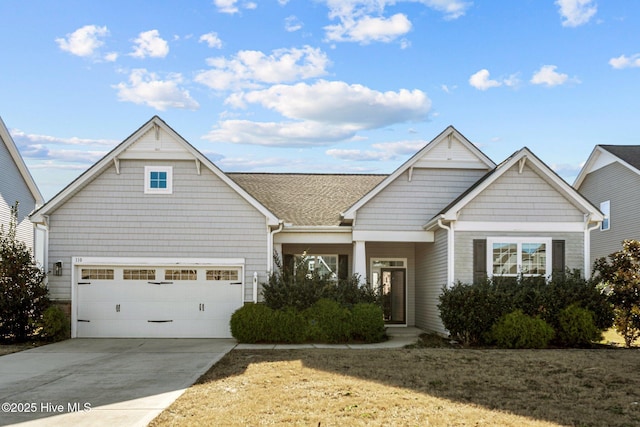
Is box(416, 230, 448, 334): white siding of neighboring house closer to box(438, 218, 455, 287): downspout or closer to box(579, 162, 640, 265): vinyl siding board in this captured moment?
box(438, 218, 455, 287): downspout

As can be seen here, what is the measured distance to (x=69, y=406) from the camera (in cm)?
907

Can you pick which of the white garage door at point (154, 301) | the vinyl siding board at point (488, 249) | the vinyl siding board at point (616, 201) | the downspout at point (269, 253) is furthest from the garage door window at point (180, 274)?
the vinyl siding board at point (616, 201)

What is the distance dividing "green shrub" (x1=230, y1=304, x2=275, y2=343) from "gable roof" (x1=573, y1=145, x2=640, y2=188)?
1515 cm

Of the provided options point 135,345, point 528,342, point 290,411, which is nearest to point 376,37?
point 528,342

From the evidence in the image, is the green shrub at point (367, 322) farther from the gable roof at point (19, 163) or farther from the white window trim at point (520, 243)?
the gable roof at point (19, 163)

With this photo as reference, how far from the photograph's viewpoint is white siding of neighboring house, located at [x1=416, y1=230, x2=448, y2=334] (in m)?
18.6

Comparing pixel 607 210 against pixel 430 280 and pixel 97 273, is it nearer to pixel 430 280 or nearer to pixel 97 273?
pixel 430 280

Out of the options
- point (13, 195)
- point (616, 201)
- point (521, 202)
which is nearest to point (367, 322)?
point (521, 202)

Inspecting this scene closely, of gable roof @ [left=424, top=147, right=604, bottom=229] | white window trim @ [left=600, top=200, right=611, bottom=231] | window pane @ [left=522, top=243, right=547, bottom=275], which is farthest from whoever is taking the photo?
white window trim @ [left=600, top=200, right=611, bottom=231]

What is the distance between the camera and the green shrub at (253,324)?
56.6 ft

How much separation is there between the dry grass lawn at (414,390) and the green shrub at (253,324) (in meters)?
2.40

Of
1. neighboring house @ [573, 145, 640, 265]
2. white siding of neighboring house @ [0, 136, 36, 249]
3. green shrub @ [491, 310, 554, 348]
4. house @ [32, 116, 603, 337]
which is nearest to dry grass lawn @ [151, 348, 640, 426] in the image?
green shrub @ [491, 310, 554, 348]

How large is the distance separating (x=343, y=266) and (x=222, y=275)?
15.3 ft

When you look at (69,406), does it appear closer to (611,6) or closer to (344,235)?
(344,235)
